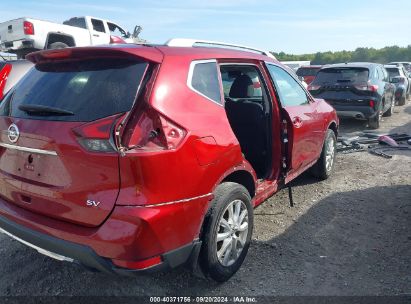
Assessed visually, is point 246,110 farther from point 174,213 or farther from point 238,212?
point 174,213

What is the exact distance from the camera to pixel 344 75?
9398mm

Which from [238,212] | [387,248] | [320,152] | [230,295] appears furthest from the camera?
[320,152]

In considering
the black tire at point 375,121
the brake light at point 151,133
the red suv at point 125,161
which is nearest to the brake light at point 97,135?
the red suv at point 125,161

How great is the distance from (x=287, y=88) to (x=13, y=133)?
281cm

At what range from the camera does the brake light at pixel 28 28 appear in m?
11.9

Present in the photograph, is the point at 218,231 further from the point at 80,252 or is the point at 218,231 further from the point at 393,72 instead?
the point at 393,72

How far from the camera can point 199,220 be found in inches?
99.3

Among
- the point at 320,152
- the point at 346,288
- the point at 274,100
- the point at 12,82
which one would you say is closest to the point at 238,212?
the point at 346,288

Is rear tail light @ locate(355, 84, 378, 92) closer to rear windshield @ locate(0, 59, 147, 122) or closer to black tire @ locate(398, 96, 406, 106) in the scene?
black tire @ locate(398, 96, 406, 106)

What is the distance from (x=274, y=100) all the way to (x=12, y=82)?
4.02 m

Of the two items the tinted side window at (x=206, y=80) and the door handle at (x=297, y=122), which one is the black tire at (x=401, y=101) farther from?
the tinted side window at (x=206, y=80)

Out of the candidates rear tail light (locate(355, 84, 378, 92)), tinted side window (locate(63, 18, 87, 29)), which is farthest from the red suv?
tinted side window (locate(63, 18, 87, 29))

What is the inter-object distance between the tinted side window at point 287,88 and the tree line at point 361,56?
163 feet

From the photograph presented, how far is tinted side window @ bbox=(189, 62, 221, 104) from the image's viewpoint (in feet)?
8.65
